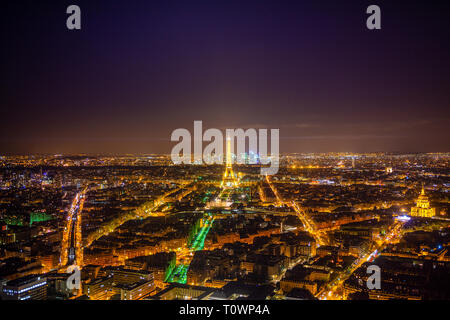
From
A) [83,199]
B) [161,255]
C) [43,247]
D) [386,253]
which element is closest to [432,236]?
[386,253]

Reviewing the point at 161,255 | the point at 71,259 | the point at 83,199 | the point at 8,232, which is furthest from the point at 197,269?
the point at 83,199

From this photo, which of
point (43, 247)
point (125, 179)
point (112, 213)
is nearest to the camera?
point (43, 247)

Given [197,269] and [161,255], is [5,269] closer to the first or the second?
[161,255]

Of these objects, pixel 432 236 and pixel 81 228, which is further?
pixel 81 228

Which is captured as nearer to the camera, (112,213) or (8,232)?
(8,232)

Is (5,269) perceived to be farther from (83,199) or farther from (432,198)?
(432,198)

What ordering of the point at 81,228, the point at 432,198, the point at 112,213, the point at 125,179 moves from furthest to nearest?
1. the point at 125,179
2. the point at 432,198
3. the point at 112,213
4. the point at 81,228
